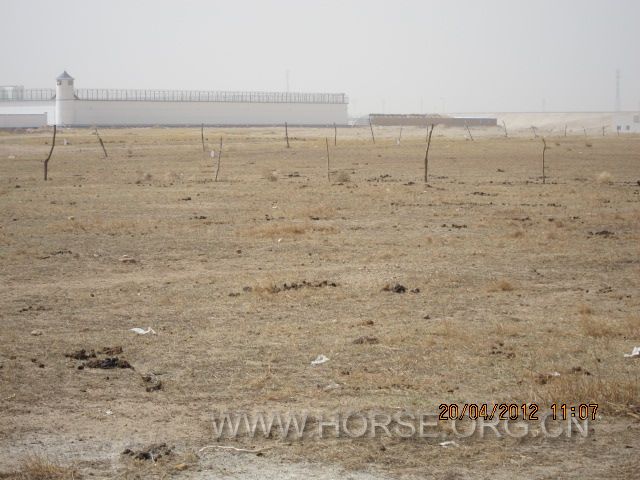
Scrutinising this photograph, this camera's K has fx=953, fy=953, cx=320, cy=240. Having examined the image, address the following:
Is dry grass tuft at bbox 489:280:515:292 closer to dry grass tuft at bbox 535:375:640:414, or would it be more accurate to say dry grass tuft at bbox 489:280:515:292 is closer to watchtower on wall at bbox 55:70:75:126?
dry grass tuft at bbox 535:375:640:414

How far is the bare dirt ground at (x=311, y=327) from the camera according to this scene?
22.5 ft

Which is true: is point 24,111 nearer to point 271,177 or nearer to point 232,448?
point 271,177

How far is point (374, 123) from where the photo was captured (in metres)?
125

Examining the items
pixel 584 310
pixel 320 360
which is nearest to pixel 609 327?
pixel 584 310

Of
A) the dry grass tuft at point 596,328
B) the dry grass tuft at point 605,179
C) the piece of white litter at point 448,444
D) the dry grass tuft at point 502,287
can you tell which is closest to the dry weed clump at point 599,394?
the piece of white litter at point 448,444

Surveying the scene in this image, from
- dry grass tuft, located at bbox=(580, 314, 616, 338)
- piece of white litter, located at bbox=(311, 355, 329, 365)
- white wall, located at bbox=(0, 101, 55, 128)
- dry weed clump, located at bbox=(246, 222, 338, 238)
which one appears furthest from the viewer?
white wall, located at bbox=(0, 101, 55, 128)

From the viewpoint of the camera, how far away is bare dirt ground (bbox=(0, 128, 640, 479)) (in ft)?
22.5

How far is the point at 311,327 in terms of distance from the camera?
10.9 metres

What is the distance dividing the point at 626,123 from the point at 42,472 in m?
139

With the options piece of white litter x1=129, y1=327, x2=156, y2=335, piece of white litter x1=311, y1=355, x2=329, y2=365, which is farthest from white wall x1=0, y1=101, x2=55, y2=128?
piece of white litter x1=311, y1=355, x2=329, y2=365

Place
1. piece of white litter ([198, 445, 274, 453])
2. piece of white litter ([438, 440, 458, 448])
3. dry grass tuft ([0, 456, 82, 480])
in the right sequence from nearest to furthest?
dry grass tuft ([0, 456, 82, 480]), piece of white litter ([198, 445, 274, 453]), piece of white litter ([438, 440, 458, 448])

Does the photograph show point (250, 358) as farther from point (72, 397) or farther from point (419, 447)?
point (419, 447)

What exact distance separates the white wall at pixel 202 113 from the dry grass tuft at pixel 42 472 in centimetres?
10660

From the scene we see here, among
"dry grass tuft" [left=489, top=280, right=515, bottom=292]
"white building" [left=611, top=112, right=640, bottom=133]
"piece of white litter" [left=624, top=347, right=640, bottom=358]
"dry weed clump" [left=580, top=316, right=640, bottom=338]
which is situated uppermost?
"white building" [left=611, top=112, right=640, bottom=133]
